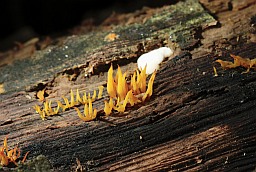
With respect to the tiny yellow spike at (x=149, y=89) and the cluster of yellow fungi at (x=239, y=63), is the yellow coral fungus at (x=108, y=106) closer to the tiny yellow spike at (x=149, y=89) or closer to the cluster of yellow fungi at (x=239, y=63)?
the tiny yellow spike at (x=149, y=89)

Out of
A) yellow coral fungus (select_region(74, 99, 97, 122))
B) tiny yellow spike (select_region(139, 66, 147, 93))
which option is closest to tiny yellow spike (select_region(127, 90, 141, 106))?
tiny yellow spike (select_region(139, 66, 147, 93))

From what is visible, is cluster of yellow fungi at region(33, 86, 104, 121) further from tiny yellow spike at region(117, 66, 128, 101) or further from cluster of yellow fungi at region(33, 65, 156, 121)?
tiny yellow spike at region(117, 66, 128, 101)

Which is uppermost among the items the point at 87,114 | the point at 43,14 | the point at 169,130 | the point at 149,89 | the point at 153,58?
the point at 43,14

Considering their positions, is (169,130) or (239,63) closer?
(169,130)

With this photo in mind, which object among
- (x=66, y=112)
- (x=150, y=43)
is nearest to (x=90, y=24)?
(x=150, y=43)

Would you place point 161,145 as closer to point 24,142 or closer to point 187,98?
point 187,98

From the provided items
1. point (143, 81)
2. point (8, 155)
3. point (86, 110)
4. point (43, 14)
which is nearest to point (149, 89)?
point (143, 81)

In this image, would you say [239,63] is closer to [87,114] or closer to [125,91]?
[125,91]
